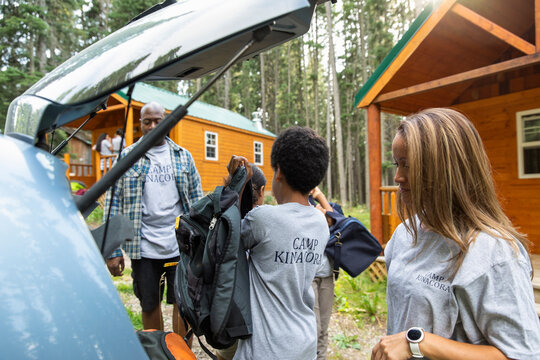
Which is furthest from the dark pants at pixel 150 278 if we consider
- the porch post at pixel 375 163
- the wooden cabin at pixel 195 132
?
the wooden cabin at pixel 195 132

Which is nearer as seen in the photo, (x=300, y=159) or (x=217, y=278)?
(x=217, y=278)

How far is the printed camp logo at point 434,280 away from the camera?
115 cm

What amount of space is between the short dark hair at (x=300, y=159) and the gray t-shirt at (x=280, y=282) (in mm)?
143

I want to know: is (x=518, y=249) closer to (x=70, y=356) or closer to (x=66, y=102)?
(x=70, y=356)

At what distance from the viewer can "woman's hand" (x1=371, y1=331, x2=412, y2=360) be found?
3.55ft

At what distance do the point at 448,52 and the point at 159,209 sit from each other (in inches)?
234

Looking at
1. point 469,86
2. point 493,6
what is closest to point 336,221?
point 493,6

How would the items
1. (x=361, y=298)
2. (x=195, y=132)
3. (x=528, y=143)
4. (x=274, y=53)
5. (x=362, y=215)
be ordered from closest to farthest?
(x=361, y=298) → (x=528, y=143) → (x=362, y=215) → (x=195, y=132) → (x=274, y=53)

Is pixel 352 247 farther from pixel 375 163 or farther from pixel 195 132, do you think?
pixel 195 132

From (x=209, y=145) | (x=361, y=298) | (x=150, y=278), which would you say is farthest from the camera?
(x=209, y=145)

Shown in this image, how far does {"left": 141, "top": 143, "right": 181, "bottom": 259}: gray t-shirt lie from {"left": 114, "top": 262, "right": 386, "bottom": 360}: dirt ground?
62.7 inches

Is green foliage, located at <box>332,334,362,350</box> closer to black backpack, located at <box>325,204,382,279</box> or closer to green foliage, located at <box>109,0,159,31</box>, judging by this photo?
black backpack, located at <box>325,204,382,279</box>

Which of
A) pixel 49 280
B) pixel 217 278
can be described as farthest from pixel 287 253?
pixel 49 280

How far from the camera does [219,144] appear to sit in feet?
53.1
